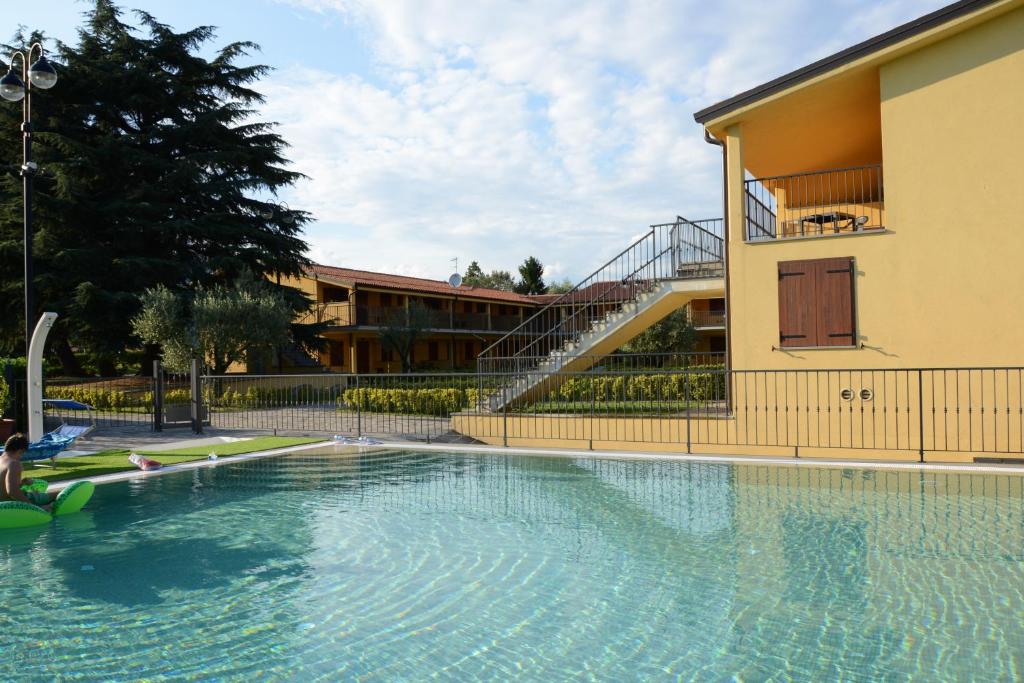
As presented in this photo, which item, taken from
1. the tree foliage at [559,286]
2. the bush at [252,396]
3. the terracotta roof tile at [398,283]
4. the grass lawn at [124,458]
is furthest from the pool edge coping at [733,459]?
the tree foliage at [559,286]

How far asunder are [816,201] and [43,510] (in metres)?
17.0

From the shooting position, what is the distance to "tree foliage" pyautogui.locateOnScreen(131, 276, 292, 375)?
2386 centimetres

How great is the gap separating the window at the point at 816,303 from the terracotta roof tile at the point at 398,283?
25.9 meters

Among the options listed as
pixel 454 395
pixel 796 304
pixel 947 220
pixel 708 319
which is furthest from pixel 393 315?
pixel 947 220

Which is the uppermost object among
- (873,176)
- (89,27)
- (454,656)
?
(89,27)

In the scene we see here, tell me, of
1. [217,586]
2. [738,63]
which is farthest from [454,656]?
[738,63]

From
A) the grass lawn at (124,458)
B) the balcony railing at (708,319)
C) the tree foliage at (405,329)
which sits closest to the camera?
the grass lawn at (124,458)

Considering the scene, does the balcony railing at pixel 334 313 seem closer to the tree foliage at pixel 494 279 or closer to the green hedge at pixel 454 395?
the green hedge at pixel 454 395

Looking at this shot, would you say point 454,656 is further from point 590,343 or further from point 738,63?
point 590,343

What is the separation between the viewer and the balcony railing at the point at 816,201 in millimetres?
15188

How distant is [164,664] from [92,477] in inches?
291

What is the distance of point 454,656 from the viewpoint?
4.24 metres

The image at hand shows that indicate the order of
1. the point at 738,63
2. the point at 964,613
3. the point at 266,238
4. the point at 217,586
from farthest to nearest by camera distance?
the point at 266,238 → the point at 738,63 → the point at 217,586 → the point at 964,613

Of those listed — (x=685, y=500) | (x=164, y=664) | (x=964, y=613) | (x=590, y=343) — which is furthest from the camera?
(x=590, y=343)
